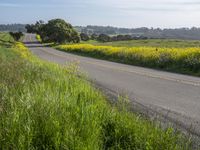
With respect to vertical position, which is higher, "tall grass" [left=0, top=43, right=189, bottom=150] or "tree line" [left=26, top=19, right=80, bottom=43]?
"tall grass" [left=0, top=43, right=189, bottom=150]

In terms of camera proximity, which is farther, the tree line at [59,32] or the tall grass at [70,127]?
the tree line at [59,32]

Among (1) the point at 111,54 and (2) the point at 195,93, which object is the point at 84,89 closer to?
(2) the point at 195,93

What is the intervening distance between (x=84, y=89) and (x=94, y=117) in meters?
3.11

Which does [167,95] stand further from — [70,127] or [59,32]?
[59,32]

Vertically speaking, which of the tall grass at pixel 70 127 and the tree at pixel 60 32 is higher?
the tall grass at pixel 70 127

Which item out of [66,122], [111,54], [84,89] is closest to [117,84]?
[84,89]

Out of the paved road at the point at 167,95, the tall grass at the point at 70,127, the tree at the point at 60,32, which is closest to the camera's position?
the tall grass at the point at 70,127

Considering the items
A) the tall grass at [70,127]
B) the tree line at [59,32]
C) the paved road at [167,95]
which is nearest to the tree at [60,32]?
the tree line at [59,32]

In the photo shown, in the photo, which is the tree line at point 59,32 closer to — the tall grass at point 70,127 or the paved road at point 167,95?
the paved road at point 167,95

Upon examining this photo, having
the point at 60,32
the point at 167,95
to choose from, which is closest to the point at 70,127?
the point at 167,95

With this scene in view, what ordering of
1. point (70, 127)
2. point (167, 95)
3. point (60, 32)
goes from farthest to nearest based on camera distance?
point (60, 32) → point (167, 95) → point (70, 127)

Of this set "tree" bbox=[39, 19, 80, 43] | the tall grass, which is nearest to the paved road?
the tall grass

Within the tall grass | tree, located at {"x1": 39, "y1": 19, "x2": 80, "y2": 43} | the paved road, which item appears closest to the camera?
the tall grass

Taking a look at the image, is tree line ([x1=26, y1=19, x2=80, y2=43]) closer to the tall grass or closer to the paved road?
the paved road
